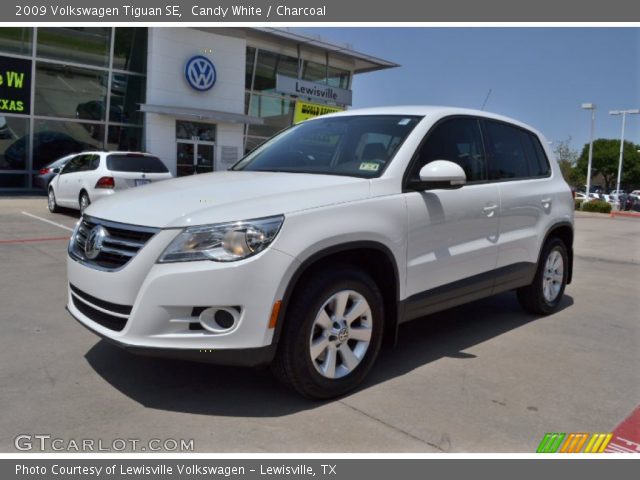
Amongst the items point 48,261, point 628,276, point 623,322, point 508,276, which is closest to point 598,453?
point 508,276

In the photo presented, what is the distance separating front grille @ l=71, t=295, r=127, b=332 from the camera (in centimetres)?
318

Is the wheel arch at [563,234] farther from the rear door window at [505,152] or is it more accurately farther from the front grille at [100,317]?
the front grille at [100,317]

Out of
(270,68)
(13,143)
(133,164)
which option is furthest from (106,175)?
(270,68)

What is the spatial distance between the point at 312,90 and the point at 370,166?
22.9 metres

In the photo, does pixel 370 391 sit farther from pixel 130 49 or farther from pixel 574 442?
pixel 130 49

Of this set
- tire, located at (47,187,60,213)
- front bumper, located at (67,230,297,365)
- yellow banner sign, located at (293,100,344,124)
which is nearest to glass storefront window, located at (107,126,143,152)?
yellow banner sign, located at (293,100,344,124)

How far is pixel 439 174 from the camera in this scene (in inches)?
146

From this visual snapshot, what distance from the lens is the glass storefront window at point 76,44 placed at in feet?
63.2

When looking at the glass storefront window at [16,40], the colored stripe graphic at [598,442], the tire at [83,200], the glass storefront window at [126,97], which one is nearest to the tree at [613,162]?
the glass storefront window at [126,97]

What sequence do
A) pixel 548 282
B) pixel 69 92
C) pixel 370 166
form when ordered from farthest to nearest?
pixel 69 92 < pixel 548 282 < pixel 370 166

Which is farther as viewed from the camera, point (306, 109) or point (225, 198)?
point (306, 109)

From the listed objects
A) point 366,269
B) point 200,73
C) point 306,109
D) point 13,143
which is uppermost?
point 200,73

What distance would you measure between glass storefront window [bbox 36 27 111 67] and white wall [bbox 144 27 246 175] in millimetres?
1607

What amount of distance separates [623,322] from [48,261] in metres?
6.65
